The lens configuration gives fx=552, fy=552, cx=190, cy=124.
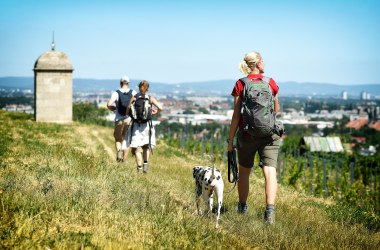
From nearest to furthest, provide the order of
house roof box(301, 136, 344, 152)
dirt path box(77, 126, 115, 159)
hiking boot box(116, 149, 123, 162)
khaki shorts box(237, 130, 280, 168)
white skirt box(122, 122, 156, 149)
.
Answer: khaki shorts box(237, 130, 280, 168)
white skirt box(122, 122, 156, 149)
hiking boot box(116, 149, 123, 162)
dirt path box(77, 126, 115, 159)
house roof box(301, 136, 344, 152)

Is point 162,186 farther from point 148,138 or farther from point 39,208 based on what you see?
point 39,208

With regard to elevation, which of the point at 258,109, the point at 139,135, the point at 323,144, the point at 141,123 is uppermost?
the point at 258,109

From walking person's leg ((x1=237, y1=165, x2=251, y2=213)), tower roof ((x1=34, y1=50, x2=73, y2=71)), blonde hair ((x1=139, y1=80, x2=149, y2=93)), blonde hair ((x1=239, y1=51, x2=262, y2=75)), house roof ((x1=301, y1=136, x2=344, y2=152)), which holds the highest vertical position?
tower roof ((x1=34, y1=50, x2=73, y2=71))

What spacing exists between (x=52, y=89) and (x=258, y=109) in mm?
19709

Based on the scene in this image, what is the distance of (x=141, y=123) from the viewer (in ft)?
33.2

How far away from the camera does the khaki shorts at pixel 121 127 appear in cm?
1093

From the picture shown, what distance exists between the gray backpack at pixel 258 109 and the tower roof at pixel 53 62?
19.5 m

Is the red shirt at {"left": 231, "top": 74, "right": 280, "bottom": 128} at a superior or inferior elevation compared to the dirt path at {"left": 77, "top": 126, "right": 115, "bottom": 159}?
superior

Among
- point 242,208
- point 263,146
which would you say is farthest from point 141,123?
point 263,146

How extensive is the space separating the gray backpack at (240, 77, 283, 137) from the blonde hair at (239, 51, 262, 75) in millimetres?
272

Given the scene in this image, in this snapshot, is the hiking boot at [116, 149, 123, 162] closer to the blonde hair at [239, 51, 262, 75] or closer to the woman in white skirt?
the woman in white skirt

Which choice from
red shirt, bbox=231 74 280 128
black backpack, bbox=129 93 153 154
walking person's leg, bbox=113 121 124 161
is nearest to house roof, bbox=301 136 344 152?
walking person's leg, bbox=113 121 124 161

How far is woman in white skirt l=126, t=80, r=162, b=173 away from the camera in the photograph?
9.88 m

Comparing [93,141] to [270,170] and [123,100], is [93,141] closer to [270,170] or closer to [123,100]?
[123,100]
